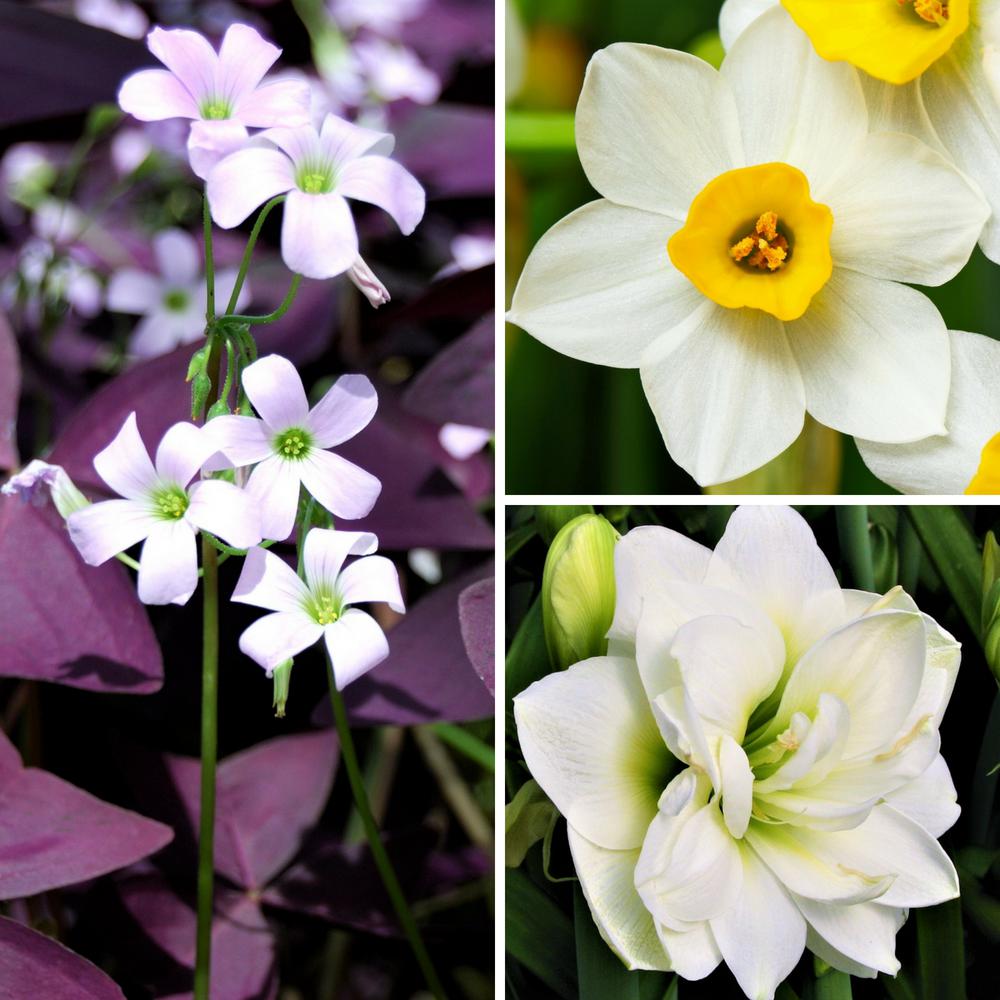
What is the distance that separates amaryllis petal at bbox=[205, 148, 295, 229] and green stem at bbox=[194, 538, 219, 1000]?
129 mm

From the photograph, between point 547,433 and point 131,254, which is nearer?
point 547,433

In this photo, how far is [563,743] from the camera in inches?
19.9

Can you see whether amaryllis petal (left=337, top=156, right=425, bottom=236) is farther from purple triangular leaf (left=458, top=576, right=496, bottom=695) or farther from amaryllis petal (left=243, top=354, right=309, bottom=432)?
purple triangular leaf (left=458, top=576, right=496, bottom=695)

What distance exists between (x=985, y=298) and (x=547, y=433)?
22 centimetres

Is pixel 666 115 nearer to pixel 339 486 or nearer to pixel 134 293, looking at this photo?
pixel 339 486

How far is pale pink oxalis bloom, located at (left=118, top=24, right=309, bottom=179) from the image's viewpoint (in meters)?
0.42

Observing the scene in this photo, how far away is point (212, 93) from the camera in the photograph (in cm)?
45

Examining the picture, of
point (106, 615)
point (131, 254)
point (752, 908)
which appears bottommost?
point (752, 908)

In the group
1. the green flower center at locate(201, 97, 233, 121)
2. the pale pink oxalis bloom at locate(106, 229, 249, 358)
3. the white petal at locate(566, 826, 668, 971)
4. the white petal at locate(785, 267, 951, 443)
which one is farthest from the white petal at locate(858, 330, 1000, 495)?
the pale pink oxalis bloom at locate(106, 229, 249, 358)

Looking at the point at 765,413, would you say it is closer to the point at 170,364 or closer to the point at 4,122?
the point at 170,364

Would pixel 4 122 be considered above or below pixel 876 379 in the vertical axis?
above

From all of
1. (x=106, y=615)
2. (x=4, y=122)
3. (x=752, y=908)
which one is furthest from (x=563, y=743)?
(x=4, y=122)

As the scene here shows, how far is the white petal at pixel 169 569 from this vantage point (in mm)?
409

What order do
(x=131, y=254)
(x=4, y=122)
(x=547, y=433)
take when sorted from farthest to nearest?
(x=131, y=254), (x=4, y=122), (x=547, y=433)
